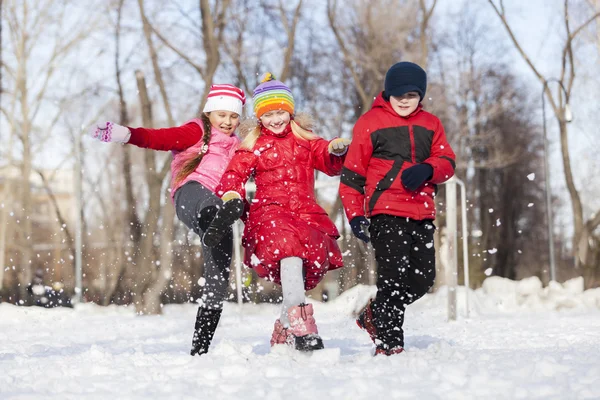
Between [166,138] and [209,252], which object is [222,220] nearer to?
[209,252]

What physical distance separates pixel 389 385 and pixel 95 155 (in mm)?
22665

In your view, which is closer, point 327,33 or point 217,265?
point 217,265

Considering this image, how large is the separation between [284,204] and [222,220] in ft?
1.13

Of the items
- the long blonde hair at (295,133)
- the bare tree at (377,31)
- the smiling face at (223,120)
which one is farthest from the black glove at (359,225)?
the bare tree at (377,31)

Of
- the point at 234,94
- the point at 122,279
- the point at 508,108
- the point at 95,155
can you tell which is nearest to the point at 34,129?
the point at 95,155

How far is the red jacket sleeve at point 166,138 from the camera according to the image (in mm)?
4391

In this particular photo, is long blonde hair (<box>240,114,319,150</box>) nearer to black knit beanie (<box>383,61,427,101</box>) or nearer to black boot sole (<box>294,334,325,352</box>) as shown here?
black knit beanie (<box>383,61,427,101</box>)

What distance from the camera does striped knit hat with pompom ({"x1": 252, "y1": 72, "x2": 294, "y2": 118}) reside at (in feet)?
14.4

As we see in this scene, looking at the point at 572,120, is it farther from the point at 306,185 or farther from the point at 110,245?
the point at 306,185

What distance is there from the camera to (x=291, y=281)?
400cm

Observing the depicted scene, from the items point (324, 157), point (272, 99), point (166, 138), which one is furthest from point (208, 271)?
point (272, 99)

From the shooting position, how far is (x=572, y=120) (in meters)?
17.3

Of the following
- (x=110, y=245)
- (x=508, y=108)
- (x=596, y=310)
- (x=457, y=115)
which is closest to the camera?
(x=596, y=310)

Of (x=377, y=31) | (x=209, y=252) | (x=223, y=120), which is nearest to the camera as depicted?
(x=209, y=252)
